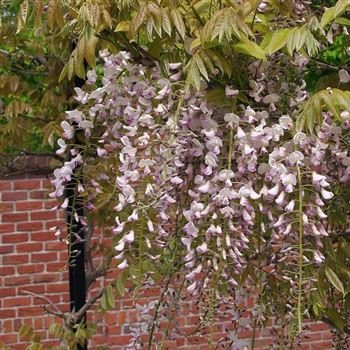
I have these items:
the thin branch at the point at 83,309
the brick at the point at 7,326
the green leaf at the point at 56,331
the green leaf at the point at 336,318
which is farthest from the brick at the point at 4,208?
the green leaf at the point at 336,318

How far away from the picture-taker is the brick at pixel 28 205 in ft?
14.2

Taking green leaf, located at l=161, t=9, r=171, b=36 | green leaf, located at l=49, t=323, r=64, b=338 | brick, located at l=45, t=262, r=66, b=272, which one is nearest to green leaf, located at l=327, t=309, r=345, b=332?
green leaf, located at l=161, t=9, r=171, b=36

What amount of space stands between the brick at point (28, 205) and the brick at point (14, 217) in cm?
3

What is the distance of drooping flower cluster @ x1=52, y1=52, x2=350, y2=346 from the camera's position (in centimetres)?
166

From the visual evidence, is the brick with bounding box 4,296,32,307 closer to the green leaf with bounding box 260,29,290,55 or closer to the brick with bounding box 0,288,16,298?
the brick with bounding box 0,288,16,298

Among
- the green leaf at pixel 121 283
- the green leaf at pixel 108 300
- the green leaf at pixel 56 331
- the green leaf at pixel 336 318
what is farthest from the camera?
the green leaf at pixel 56 331

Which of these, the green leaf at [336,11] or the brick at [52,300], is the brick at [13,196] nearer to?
the brick at [52,300]

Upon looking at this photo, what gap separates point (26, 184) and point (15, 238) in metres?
0.29

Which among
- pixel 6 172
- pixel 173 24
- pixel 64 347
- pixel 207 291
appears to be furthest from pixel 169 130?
pixel 6 172

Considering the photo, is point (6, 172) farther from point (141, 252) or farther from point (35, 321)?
point (141, 252)

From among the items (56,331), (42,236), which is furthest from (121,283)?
(42,236)

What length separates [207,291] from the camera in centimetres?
179

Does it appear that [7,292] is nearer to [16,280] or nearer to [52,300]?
[16,280]

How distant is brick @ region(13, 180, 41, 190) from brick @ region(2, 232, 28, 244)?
0.25m
